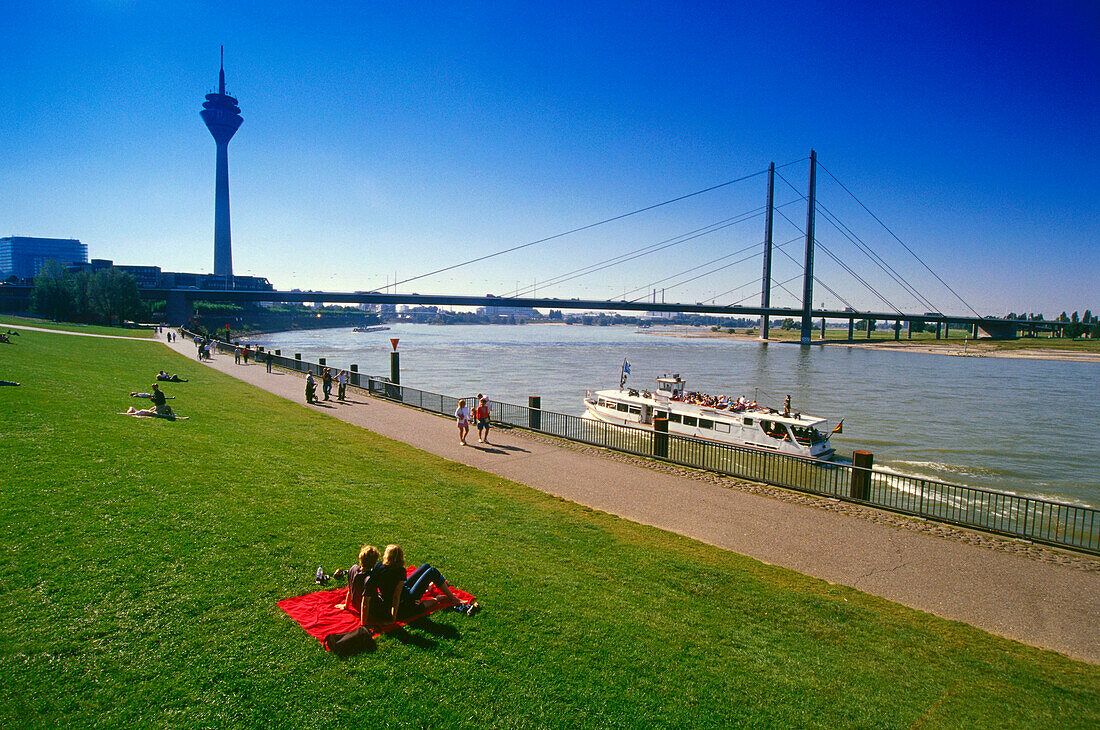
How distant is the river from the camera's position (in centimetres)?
2306

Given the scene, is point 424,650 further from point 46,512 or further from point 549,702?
point 46,512

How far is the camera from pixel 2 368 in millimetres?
16766

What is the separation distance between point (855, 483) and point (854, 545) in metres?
3.58

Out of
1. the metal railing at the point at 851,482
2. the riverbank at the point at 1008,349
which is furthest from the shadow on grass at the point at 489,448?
the riverbank at the point at 1008,349

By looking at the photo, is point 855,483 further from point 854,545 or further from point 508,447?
point 508,447

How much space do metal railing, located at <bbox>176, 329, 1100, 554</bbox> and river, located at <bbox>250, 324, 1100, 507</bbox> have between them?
381 cm

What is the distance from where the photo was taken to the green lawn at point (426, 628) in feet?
15.2

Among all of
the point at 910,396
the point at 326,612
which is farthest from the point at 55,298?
the point at 910,396

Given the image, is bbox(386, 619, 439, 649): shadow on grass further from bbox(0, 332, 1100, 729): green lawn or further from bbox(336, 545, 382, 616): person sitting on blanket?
bbox(336, 545, 382, 616): person sitting on blanket

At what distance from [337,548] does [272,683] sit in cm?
275

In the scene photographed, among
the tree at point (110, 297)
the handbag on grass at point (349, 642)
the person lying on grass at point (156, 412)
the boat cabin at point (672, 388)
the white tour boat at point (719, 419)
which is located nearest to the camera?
the handbag on grass at point (349, 642)

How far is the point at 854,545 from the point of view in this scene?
10328 millimetres

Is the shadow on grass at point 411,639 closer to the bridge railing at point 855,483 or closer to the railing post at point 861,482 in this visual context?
the bridge railing at point 855,483

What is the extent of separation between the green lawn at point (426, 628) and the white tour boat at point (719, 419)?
A: 37.8ft
